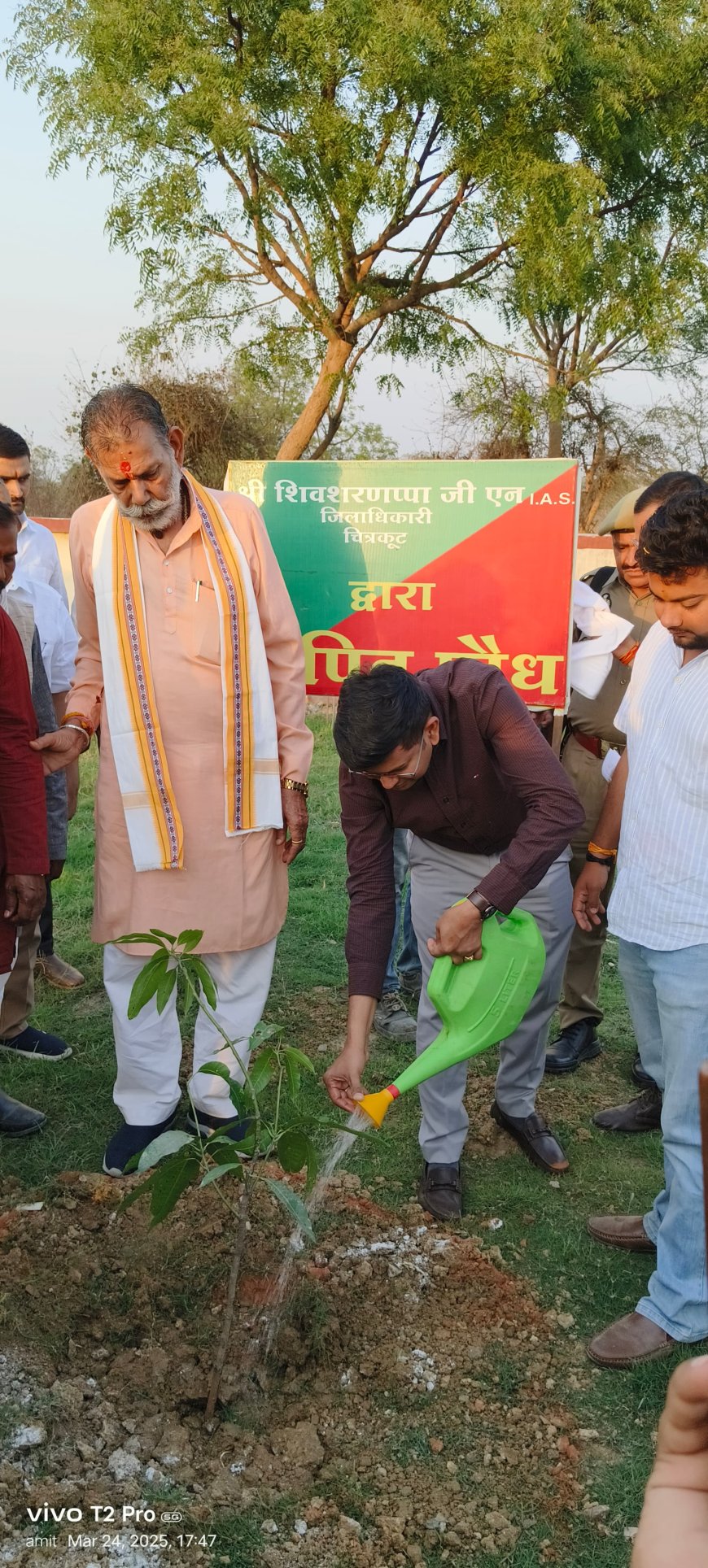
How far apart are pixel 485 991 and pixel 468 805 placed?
489mm

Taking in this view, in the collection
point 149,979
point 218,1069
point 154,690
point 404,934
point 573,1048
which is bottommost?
point 573,1048

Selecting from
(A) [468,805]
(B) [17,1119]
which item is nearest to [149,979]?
(A) [468,805]

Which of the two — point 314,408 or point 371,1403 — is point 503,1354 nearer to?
point 371,1403

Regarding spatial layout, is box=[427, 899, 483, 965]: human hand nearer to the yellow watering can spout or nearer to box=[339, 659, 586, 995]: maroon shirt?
box=[339, 659, 586, 995]: maroon shirt

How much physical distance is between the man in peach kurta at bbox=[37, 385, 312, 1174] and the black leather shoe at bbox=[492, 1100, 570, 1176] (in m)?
0.84

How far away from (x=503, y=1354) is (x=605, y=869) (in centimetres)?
117

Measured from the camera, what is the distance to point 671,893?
2369 millimetres

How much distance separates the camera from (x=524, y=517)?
4.20 meters

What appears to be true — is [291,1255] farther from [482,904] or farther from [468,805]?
[468,805]

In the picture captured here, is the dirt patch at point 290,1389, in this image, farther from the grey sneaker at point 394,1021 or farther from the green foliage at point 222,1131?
the grey sneaker at point 394,1021

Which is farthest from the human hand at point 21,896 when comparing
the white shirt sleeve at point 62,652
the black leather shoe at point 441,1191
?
the white shirt sleeve at point 62,652

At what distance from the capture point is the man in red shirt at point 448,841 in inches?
97.4

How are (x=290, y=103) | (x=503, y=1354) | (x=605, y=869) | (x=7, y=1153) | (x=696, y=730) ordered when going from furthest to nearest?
(x=290, y=103), (x=7, y=1153), (x=605, y=869), (x=503, y=1354), (x=696, y=730)

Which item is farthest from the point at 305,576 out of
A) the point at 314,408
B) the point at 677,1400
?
the point at 314,408
